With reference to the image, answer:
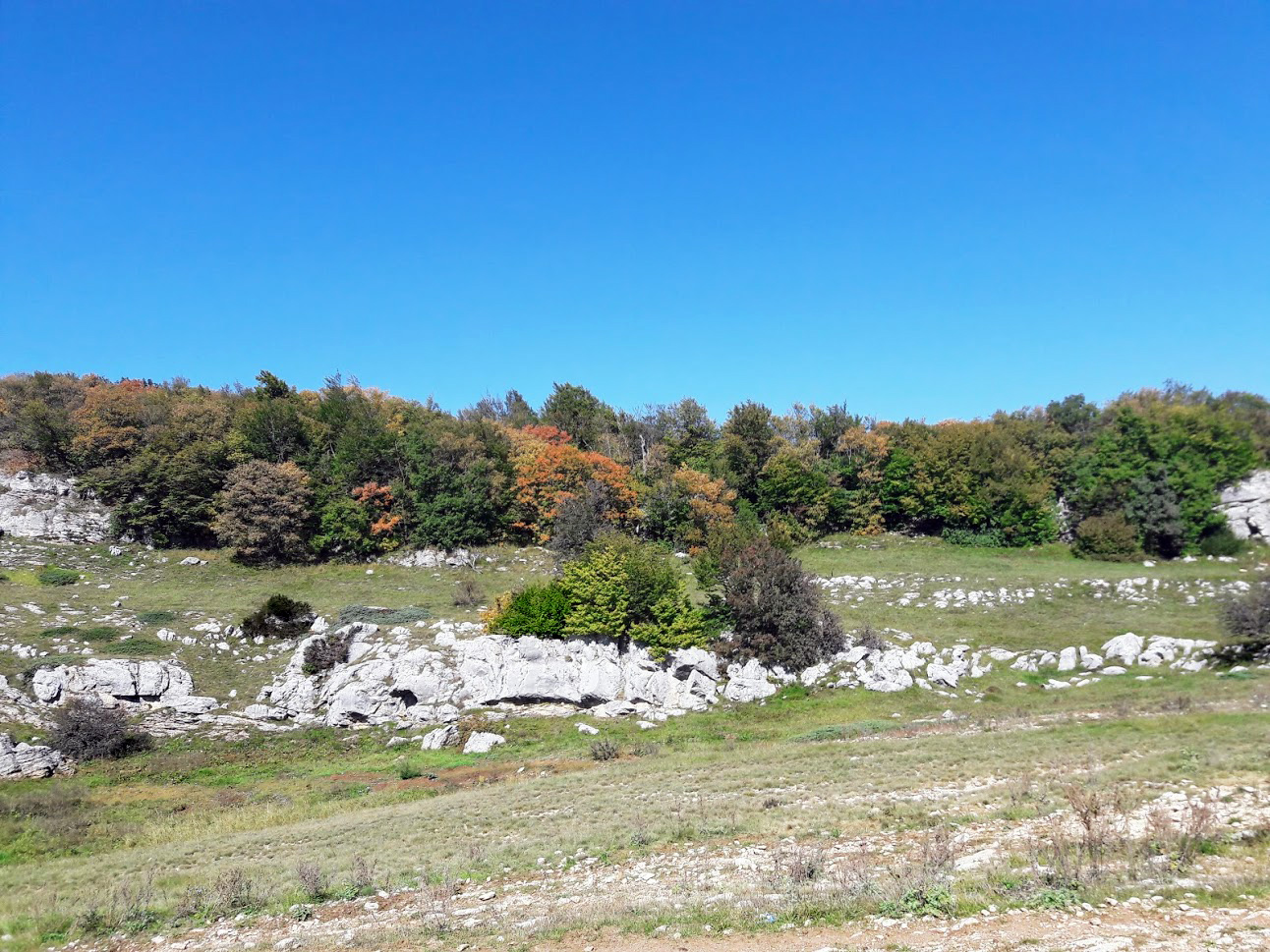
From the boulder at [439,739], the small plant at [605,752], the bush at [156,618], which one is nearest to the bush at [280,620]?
the bush at [156,618]

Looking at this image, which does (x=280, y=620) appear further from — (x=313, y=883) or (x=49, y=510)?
(x=49, y=510)

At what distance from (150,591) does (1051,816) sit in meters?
48.1

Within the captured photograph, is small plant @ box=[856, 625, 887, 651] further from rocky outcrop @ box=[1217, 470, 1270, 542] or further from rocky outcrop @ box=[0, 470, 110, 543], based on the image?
rocky outcrop @ box=[0, 470, 110, 543]

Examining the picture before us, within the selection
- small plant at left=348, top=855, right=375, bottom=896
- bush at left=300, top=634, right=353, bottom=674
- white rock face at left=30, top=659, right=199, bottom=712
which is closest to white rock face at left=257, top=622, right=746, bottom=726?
bush at left=300, top=634, right=353, bottom=674

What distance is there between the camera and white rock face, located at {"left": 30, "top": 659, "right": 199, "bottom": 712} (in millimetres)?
27656

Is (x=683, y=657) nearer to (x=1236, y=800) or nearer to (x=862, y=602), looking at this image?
(x=862, y=602)

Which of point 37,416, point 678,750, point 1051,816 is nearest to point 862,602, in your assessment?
point 678,750

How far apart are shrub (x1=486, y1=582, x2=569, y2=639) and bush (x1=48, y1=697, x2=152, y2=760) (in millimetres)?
14027

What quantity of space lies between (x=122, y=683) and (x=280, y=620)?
25.3ft

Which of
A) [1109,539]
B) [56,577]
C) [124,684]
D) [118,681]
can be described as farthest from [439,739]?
[1109,539]

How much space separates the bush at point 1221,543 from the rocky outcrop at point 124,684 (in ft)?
211

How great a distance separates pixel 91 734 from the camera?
24969mm

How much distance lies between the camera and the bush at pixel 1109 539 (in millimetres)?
51500

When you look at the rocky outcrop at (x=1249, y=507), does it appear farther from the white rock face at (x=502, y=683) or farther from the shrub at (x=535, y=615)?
the shrub at (x=535, y=615)
